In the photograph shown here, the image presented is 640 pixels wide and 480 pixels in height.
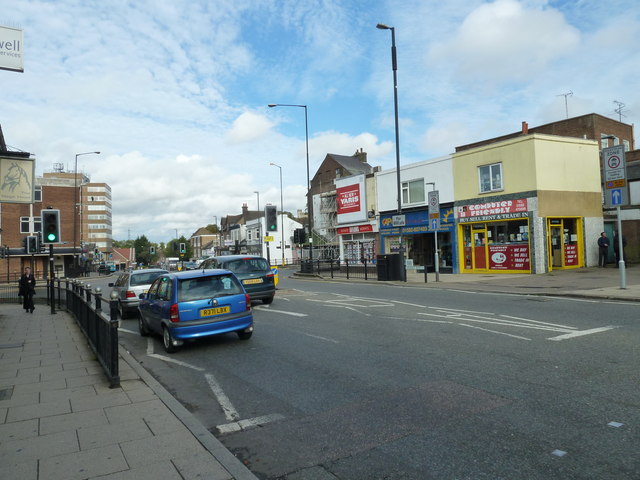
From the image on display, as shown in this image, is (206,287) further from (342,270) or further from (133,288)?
(342,270)

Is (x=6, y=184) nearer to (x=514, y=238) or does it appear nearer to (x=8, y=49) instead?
(x=8, y=49)

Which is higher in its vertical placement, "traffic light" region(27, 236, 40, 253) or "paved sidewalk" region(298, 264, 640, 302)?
"traffic light" region(27, 236, 40, 253)

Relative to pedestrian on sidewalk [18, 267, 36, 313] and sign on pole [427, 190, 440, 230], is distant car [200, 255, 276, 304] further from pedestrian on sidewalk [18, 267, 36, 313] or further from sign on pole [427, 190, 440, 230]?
sign on pole [427, 190, 440, 230]

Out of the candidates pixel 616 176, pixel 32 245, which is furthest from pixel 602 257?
pixel 32 245

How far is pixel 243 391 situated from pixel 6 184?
8593 mm

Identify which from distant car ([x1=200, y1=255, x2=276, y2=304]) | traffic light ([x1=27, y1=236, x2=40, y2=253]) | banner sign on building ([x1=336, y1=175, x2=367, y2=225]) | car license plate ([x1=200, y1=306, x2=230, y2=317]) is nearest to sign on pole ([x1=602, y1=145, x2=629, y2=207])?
distant car ([x1=200, y1=255, x2=276, y2=304])

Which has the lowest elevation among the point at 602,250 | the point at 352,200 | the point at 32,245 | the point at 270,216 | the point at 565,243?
the point at 602,250

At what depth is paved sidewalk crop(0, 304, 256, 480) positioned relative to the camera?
145 inches

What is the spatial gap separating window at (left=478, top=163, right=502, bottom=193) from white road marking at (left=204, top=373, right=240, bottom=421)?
1939 cm

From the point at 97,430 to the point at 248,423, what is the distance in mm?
1461

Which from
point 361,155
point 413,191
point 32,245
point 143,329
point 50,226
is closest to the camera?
point 143,329

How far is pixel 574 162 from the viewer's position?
2252cm

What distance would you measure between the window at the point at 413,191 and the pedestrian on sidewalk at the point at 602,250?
30.1 feet

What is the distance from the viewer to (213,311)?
28.4ft
